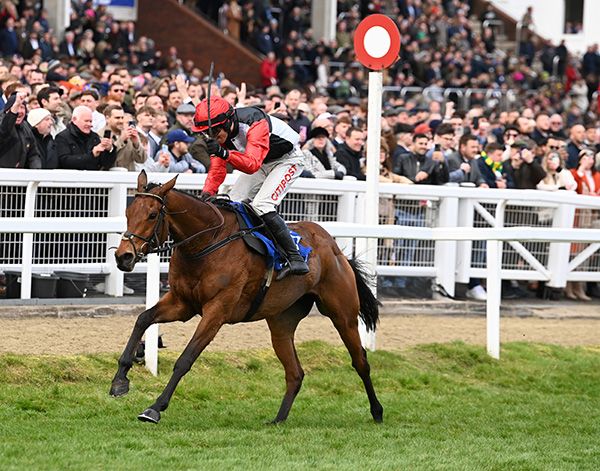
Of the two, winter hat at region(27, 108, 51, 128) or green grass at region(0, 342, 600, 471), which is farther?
winter hat at region(27, 108, 51, 128)

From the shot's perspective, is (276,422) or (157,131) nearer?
(276,422)

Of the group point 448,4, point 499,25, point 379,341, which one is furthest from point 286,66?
point 379,341

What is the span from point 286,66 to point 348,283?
1714cm

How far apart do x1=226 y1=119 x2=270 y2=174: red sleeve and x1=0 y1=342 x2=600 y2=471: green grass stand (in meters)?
1.46

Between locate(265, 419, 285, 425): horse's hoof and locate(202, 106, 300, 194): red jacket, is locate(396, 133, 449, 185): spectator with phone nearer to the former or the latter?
locate(202, 106, 300, 194): red jacket

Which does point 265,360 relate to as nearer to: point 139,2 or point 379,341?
point 379,341

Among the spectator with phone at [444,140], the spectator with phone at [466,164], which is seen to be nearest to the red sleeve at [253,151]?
the spectator with phone at [466,164]

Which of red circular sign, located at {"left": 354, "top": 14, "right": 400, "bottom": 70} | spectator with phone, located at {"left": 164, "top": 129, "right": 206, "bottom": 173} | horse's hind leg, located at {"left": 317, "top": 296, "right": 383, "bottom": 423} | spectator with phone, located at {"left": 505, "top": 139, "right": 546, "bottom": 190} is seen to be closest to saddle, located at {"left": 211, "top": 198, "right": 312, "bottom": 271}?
horse's hind leg, located at {"left": 317, "top": 296, "right": 383, "bottom": 423}

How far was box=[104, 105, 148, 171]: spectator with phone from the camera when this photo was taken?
1123 cm

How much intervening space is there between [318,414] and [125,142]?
3676 millimetres

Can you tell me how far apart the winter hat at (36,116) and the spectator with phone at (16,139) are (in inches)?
4.0

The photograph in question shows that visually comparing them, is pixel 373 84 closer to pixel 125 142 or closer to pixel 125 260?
pixel 125 142

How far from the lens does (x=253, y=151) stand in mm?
7871

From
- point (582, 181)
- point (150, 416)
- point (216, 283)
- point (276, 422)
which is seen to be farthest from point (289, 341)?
point (582, 181)
